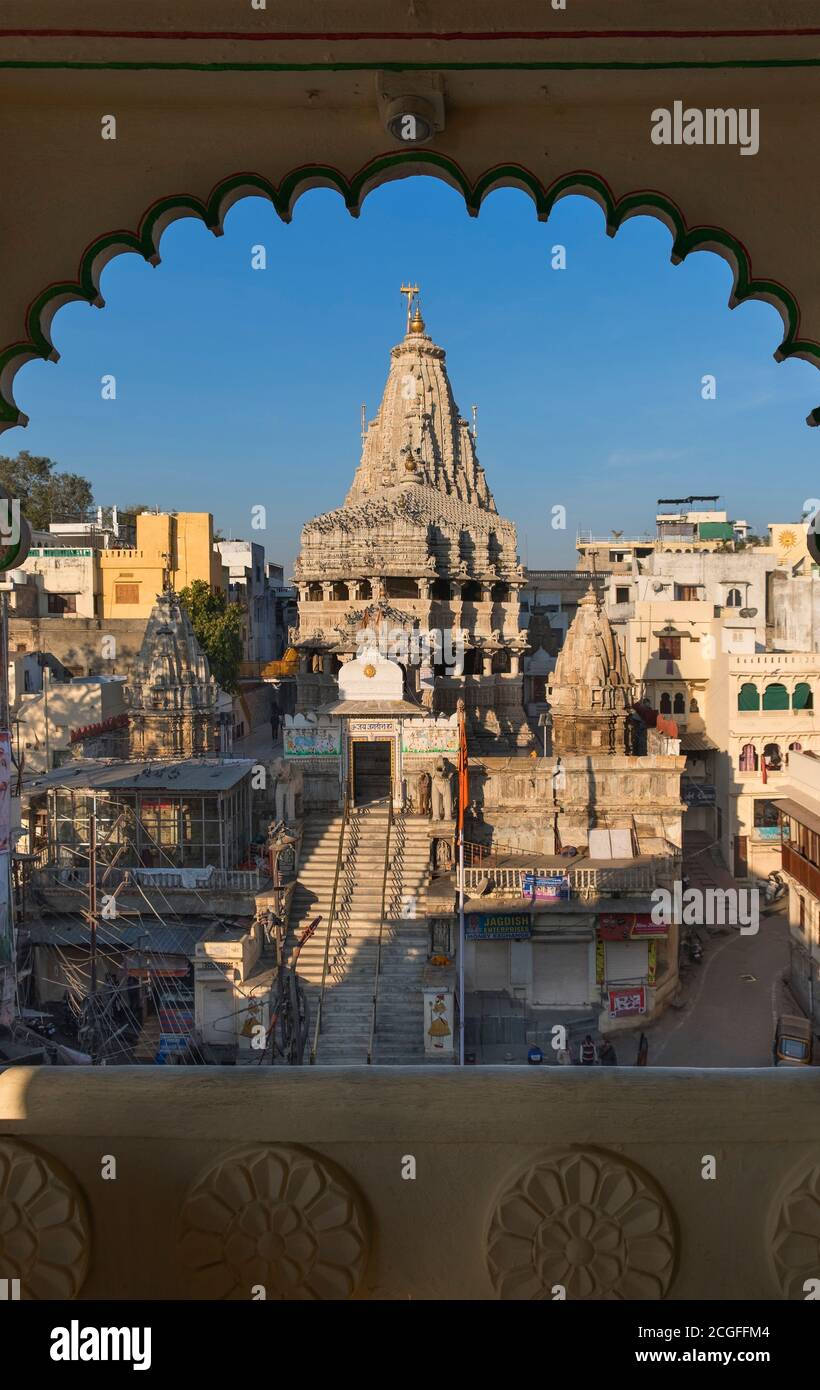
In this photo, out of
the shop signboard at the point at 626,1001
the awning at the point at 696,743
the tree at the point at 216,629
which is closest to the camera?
the shop signboard at the point at 626,1001

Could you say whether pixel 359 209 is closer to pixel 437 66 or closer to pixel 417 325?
pixel 437 66

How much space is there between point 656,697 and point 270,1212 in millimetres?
28498

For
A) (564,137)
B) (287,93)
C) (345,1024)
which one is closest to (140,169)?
(287,93)

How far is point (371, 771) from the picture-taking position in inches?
859

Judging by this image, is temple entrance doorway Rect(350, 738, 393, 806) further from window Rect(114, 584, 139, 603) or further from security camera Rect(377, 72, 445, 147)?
security camera Rect(377, 72, 445, 147)

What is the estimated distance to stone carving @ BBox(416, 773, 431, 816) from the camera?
59.8 ft

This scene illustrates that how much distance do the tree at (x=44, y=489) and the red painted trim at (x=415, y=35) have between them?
44063 mm

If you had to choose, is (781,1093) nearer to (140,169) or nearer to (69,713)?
(140,169)

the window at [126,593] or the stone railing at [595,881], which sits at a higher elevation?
the window at [126,593]

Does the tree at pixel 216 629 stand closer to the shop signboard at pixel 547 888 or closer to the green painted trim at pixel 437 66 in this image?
the shop signboard at pixel 547 888

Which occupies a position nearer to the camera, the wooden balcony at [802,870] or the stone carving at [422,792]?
the wooden balcony at [802,870]

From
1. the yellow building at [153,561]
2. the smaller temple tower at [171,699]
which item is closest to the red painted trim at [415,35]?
the smaller temple tower at [171,699]

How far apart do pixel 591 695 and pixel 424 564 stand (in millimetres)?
6126

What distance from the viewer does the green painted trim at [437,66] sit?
2906 mm
